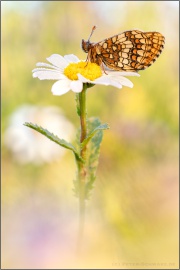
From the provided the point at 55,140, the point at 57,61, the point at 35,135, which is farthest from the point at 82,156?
the point at 35,135

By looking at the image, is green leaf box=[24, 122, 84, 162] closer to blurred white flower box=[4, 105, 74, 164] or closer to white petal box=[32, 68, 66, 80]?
white petal box=[32, 68, 66, 80]

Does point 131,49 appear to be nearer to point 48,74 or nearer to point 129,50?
point 129,50

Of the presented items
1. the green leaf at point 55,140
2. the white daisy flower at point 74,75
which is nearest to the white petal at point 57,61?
the white daisy flower at point 74,75

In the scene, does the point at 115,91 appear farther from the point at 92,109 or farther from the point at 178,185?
the point at 178,185

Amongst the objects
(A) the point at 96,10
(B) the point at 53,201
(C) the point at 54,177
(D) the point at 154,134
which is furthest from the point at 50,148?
(A) the point at 96,10

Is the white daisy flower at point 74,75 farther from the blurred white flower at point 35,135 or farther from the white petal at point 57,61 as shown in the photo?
the blurred white flower at point 35,135

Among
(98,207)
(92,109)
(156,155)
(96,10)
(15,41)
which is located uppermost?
(96,10)
